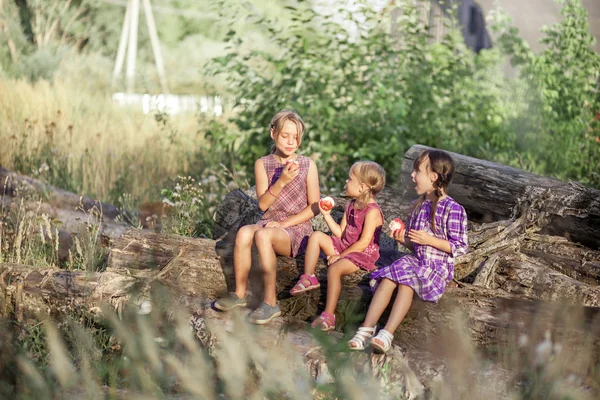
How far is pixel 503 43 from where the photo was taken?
1018 cm

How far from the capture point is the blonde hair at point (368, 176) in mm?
4590

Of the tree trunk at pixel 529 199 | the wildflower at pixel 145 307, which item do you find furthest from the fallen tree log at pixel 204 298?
the tree trunk at pixel 529 199

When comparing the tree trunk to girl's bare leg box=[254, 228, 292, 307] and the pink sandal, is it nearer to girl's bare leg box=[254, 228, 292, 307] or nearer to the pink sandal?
the pink sandal

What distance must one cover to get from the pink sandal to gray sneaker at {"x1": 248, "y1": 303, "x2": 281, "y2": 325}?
0.15m

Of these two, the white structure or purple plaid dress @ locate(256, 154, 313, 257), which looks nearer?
purple plaid dress @ locate(256, 154, 313, 257)

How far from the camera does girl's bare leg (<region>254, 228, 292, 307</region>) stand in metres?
4.48

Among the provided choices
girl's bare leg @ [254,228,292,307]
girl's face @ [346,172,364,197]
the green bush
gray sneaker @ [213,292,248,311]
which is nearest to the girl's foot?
girl's bare leg @ [254,228,292,307]

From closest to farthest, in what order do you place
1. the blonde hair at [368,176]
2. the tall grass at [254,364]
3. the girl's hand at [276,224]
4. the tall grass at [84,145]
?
the tall grass at [254,364] → the blonde hair at [368,176] → the girl's hand at [276,224] → the tall grass at [84,145]

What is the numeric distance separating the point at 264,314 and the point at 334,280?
46 cm

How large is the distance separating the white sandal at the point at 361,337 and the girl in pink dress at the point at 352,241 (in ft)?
0.84

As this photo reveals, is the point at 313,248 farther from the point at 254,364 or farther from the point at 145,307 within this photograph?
the point at 145,307

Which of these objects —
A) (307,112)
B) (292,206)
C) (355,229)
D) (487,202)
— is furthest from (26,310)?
(307,112)

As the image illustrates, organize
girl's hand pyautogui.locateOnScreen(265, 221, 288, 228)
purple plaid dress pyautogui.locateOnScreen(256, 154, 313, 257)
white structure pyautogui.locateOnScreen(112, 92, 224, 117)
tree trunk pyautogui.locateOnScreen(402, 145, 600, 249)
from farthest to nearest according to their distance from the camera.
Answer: white structure pyautogui.locateOnScreen(112, 92, 224, 117)
tree trunk pyautogui.locateOnScreen(402, 145, 600, 249)
purple plaid dress pyautogui.locateOnScreen(256, 154, 313, 257)
girl's hand pyautogui.locateOnScreen(265, 221, 288, 228)

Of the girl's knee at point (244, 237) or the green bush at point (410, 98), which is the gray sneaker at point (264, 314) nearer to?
the girl's knee at point (244, 237)
